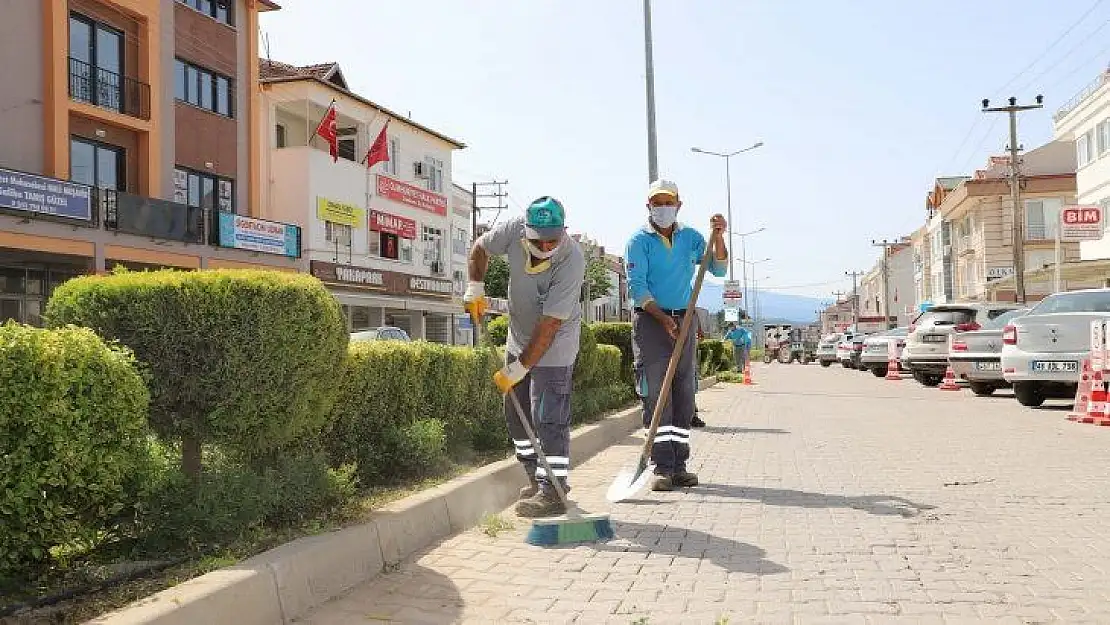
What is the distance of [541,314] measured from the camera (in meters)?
5.29

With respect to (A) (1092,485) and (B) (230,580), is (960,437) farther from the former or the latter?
(B) (230,580)

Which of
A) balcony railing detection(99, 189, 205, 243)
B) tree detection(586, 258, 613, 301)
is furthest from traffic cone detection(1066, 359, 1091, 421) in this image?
tree detection(586, 258, 613, 301)

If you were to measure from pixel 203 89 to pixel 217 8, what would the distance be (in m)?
2.77

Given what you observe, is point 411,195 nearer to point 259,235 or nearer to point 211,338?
point 259,235

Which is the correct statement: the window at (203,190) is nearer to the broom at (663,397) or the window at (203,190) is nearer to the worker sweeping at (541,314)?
the broom at (663,397)

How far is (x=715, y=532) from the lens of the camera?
195 inches

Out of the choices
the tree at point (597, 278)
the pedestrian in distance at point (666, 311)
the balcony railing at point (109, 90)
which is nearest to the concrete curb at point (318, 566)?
the pedestrian in distance at point (666, 311)

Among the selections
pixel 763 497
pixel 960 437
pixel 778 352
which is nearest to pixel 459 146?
pixel 778 352

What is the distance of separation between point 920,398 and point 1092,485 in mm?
10870

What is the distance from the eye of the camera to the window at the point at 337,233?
34.7 m

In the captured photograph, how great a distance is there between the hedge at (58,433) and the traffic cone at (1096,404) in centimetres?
1071

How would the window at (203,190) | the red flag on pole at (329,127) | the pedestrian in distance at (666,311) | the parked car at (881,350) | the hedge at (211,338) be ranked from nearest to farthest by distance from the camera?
the hedge at (211,338) < the pedestrian in distance at (666,311) < the window at (203,190) < the parked car at (881,350) < the red flag on pole at (329,127)

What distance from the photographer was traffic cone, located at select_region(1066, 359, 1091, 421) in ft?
37.6

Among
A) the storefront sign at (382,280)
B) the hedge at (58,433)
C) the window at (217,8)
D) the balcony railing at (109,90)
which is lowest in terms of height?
the hedge at (58,433)
